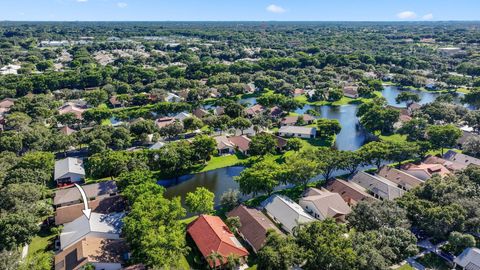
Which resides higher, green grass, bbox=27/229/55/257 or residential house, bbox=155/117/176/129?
residential house, bbox=155/117/176/129

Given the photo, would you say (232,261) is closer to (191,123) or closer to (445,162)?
(191,123)

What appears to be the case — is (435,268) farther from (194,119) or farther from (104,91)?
(104,91)

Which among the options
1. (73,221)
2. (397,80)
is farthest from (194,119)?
(397,80)

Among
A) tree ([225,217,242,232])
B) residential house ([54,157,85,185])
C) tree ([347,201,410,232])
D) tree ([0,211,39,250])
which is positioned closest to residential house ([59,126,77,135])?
residential house ([54,157,85,185])

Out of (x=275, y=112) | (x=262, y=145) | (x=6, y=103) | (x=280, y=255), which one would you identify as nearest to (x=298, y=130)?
(x=275, y=112)

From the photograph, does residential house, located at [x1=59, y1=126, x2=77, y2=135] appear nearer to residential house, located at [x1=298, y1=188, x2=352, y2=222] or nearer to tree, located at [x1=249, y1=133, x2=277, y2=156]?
tree, located at [x1=249, y1=133, x2=277, y2=156]

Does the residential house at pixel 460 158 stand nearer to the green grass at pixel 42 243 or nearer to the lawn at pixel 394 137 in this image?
the lawn at pixel 394 137
